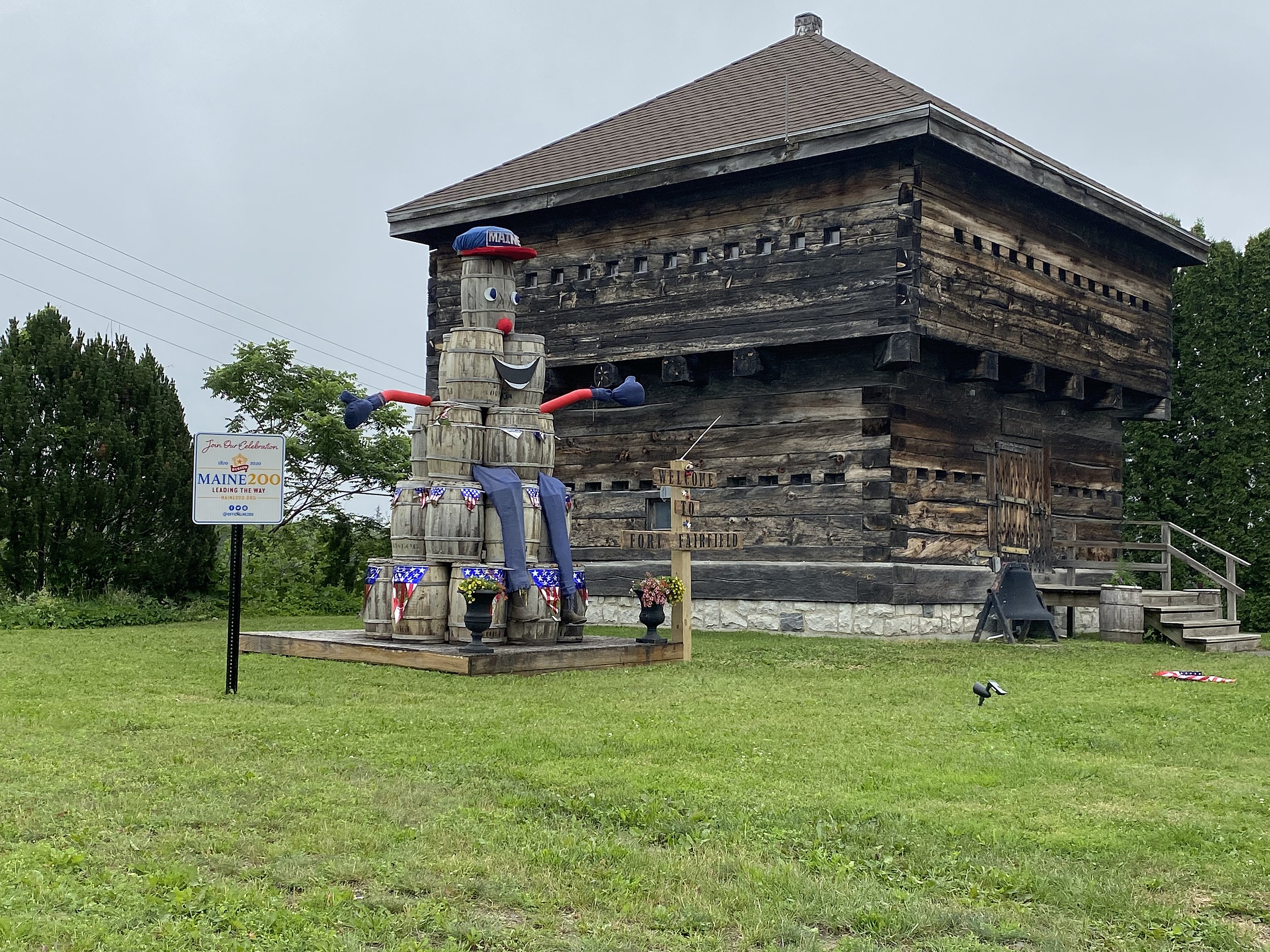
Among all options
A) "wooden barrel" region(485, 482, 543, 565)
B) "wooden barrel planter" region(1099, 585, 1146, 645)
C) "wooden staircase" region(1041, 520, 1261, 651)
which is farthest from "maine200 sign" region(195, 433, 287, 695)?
"wooden staircase" region(1041, 520, 1261, 651)

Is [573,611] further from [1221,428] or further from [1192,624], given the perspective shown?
[1221,428]

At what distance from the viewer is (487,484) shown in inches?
531

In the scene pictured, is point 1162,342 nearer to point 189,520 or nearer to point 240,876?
point 189,520

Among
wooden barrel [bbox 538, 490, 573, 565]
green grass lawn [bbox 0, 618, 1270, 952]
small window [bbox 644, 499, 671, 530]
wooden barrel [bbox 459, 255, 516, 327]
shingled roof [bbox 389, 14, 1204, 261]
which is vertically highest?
shingled roof [bbox 389, 14, 1204, 261]

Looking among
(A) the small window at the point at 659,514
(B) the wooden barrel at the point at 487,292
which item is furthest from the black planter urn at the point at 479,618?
(B) the wooden barrel at the point at 487,292

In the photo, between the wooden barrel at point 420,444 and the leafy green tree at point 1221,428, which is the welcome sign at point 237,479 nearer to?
the wooden barrel at point 420,444

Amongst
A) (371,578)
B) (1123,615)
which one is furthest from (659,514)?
(1123,615)

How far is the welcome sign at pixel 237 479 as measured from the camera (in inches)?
Result: 444

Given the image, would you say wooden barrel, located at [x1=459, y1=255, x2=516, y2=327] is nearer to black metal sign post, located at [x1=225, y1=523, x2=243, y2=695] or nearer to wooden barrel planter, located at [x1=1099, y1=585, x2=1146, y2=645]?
black metal sign post, located at [x1=225, y1=523, x2=243, y2=695]

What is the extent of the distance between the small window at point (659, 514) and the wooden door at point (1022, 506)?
7.73 metres

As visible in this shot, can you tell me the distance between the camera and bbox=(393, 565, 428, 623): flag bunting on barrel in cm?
1362

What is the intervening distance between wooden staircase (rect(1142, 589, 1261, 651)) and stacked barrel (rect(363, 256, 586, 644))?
8894 millimetres

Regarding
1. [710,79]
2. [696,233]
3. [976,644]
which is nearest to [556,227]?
[696,233]

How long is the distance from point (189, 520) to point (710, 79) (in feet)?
38.8
